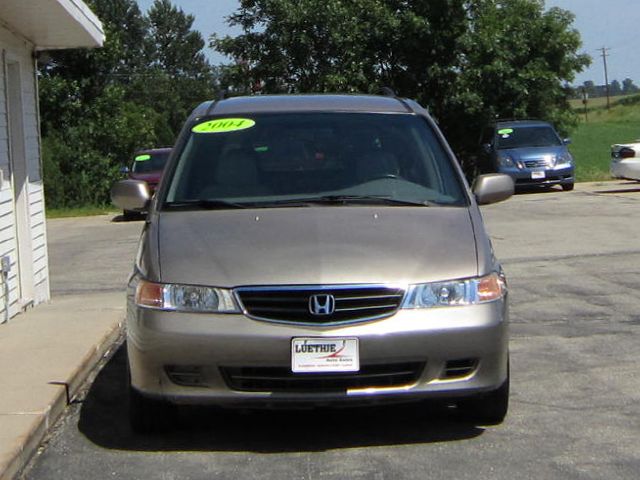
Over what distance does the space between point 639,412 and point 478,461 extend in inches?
52.6

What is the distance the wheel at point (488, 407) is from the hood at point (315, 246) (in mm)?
689

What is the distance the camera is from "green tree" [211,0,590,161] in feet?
99.0

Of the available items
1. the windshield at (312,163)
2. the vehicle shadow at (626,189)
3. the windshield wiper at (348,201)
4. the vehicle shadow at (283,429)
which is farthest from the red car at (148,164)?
the windshield wiper at (348,201)

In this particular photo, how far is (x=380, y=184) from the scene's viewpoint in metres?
6.47

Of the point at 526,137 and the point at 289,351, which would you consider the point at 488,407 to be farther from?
the point at 526,137

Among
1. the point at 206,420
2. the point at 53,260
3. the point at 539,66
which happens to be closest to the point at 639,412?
the point at 206,420

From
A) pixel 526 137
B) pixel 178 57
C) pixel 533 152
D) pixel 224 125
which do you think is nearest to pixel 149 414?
pixel 224 125

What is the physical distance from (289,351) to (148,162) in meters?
21.5

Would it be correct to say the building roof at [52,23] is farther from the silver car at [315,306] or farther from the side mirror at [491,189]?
the side mirror at [491,189]

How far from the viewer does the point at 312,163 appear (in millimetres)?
6539

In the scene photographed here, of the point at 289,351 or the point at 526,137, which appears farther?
the point at 526,137

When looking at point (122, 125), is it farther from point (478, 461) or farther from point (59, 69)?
point (478, 461)

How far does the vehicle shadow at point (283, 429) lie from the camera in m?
5.81

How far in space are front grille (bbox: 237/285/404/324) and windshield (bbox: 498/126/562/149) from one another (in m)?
22.0
